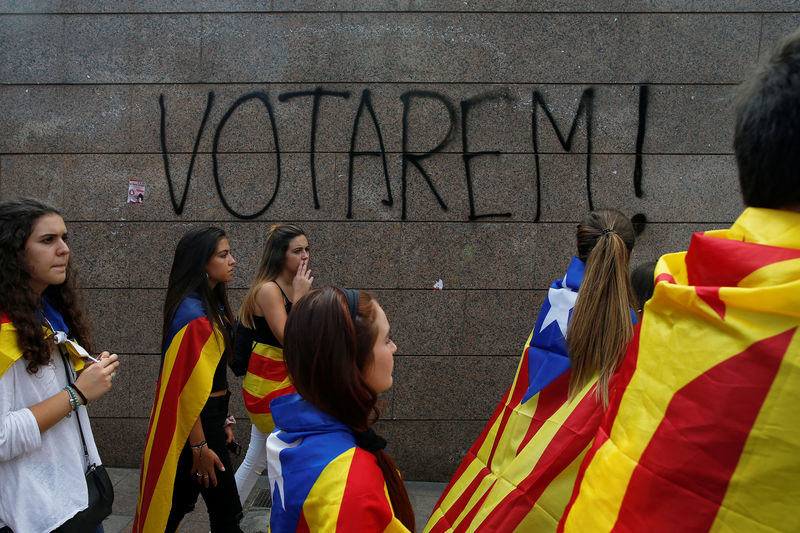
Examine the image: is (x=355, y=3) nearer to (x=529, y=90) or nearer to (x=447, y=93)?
(x=447, y=93)

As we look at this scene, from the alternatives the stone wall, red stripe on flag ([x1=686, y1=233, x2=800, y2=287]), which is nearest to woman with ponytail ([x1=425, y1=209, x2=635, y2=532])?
red stripe on flag ([x1=686, y1=233, x2=800, y2=287])

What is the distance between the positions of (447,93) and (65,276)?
314cm

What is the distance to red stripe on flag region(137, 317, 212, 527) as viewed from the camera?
119 inches

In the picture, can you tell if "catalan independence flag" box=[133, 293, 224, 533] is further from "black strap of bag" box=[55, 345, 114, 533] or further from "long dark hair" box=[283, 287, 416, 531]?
"long dark hair" box=[283, 287, 416, 531]

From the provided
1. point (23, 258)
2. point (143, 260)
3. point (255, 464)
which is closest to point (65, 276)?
point (23, 258)

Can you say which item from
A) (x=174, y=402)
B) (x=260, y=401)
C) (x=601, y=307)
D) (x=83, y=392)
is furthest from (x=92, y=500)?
(x=601, y=307)

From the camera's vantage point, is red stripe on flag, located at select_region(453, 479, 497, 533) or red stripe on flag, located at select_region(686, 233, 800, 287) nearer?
red stripe on flag, located at select_region(686, 233, 800, 287)

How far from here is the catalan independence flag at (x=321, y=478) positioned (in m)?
1.32

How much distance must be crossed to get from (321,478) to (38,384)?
1378 mm

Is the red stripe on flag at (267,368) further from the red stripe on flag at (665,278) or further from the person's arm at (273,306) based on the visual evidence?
the red stripe on flag at (665,278)

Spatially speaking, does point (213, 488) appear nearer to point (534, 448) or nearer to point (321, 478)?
point (534, 448)

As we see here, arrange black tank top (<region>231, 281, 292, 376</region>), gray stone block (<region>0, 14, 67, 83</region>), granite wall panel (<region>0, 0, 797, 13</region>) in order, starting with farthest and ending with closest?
1. gray stone block (<region>0, 14, 67, 83</region>)
2. granite wall panel (<region>0, 0, 797, 13</region>)
3. black tank top (<region>231, 281, 292, 376</region>)

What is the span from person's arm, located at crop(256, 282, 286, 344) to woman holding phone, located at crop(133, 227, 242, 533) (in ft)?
0.98

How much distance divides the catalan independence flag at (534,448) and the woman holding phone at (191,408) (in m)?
1.30
